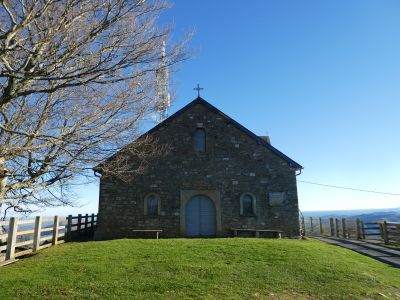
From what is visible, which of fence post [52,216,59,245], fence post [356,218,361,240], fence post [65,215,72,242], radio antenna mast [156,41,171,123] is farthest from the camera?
fence post [356,218,361,240]

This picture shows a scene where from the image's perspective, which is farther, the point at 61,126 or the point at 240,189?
the point at 240,189

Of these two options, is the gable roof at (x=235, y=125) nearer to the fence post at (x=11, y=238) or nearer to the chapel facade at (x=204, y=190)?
the chapel facade at (x=204, y=190)

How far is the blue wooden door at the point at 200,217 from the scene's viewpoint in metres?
17.1

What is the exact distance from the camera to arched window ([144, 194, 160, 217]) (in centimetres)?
1697

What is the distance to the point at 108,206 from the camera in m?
16.8

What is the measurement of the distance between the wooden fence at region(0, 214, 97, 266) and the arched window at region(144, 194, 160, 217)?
11.0ft

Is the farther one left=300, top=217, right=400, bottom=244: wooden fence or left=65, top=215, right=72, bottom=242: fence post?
left=300, top=217, right=400, bottom=244: wooden fence

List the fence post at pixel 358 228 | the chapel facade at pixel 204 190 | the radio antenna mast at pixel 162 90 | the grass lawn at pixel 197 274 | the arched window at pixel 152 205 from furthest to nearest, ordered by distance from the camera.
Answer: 1. the fence post at pixel 358 228
2. the arched window at pixel 152 205
3. the chapel facade at pixel 204 190
4. the radio antenna mast at pixel 162 90
5. the grass lawn at pixel 197 274

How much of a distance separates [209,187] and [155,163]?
2952 millimetres

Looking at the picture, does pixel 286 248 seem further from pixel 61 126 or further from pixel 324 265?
pixel 61 126

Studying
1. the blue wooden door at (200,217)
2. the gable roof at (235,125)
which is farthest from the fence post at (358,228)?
the blue wooden door at (200,217)

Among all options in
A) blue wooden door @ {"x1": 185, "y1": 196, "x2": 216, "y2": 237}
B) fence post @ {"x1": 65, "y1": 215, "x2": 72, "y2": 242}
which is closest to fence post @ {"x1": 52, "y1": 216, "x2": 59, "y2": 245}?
fence post @ {"x1": 65, "y1": 215, "x2": 72, "y2": 242}

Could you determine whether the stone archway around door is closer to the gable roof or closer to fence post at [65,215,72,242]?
the gable roof

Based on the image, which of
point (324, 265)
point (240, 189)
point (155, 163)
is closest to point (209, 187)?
point (240, 189)
